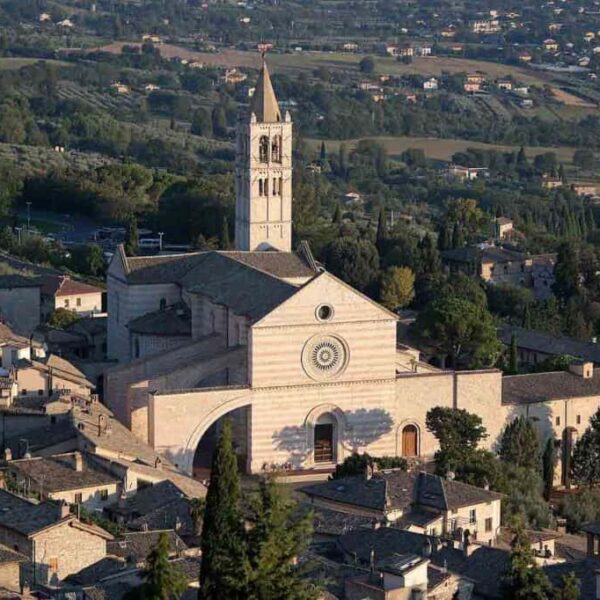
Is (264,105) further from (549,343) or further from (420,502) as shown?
(420,502)

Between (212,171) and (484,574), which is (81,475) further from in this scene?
(212,171)

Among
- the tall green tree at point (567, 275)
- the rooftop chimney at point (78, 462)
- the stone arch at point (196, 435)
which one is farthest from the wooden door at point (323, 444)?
the tall green tree at point (567, 275)

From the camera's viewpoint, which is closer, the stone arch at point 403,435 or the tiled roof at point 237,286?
the tiled roof at point 237,286

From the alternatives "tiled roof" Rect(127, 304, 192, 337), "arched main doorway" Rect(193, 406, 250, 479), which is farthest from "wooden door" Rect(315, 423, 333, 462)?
"tiled roof" Rect(127, 304, 192, 337)

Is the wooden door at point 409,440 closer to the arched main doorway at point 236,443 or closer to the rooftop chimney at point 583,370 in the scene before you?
the arched main doorway at point 236,443

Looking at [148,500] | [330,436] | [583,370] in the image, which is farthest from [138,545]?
[583,370]

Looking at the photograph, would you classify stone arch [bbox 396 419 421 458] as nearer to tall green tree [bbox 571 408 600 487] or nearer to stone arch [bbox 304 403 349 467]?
stone arch [bbox 304 403 349 467]
